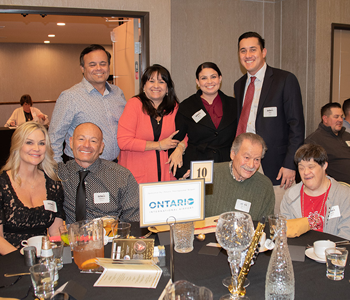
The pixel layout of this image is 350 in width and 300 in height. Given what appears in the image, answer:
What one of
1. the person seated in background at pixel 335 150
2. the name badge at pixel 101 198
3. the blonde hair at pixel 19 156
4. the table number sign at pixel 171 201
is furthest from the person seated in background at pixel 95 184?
the person seated in background at pixel 335 150

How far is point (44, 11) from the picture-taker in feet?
11.3

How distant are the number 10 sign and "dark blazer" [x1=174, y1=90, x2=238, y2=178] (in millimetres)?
1353

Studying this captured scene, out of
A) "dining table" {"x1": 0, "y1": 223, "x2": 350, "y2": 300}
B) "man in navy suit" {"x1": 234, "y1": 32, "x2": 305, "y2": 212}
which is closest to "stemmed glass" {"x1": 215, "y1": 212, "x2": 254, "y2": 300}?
"dining table" {"x1": 0, "y1": 223, "x2": 350, "y2": 300}

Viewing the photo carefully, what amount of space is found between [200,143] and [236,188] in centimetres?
83

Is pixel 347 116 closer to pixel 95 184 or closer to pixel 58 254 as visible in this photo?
pixel 95 184

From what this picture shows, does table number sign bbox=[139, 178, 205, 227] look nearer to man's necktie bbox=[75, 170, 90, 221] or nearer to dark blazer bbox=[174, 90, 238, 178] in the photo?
man's necktie bbox=[75, 170, 90, 221]

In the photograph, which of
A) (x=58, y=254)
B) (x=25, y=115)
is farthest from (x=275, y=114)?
(x=25, y=115)

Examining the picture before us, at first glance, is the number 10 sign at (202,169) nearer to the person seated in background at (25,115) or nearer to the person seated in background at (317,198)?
the person seated in background at (317,198)

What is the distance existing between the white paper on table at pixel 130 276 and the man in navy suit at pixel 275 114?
5.72 ft

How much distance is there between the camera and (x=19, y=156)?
2.21m

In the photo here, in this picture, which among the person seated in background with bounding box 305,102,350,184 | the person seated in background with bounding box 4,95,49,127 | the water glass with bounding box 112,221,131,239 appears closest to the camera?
the water glass with bounding box 112,221,131,239

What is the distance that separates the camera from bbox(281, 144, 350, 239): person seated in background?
6.78ft

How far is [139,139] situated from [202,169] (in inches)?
60.5

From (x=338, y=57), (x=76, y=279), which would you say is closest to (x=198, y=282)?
(x=76, y=279)
